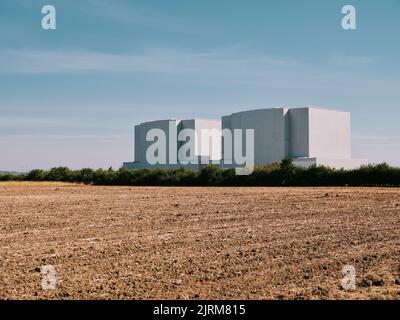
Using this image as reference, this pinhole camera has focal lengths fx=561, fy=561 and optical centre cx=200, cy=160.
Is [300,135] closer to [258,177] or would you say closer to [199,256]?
[258,177]

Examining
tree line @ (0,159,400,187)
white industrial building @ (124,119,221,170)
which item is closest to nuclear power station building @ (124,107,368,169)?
white industrial building @ (124,119,221,170)

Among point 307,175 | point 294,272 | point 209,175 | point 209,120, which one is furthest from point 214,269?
point 209,120

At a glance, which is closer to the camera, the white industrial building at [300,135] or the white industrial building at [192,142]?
the white industrial building at [300,135]

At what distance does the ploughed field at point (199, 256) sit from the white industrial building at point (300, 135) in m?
52.7

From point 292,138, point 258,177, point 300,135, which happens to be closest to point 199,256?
point 258,177

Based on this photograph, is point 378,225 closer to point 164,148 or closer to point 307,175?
point 307,175

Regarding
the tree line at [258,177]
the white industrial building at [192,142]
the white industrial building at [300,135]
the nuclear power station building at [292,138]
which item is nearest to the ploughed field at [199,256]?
the tree line at [258,177]

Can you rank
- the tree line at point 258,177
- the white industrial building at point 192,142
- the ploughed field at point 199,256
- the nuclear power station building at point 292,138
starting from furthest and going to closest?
the white industrial building at point 192,142 < the nuclear power station building at point 292,138 < the tree line at point 258,177 < the ploughed field at point 199,256

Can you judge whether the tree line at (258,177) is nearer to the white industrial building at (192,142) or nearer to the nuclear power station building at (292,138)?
the white industrial building at (192,142)

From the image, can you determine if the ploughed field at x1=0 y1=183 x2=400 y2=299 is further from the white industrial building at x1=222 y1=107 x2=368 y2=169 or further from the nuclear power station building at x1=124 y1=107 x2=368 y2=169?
the white industrial building at x1=222 y1=107 x2=368 y2=169

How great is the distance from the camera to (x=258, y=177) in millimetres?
57000

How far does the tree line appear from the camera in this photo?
52.4 metres

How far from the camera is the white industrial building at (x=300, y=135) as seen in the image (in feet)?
232
